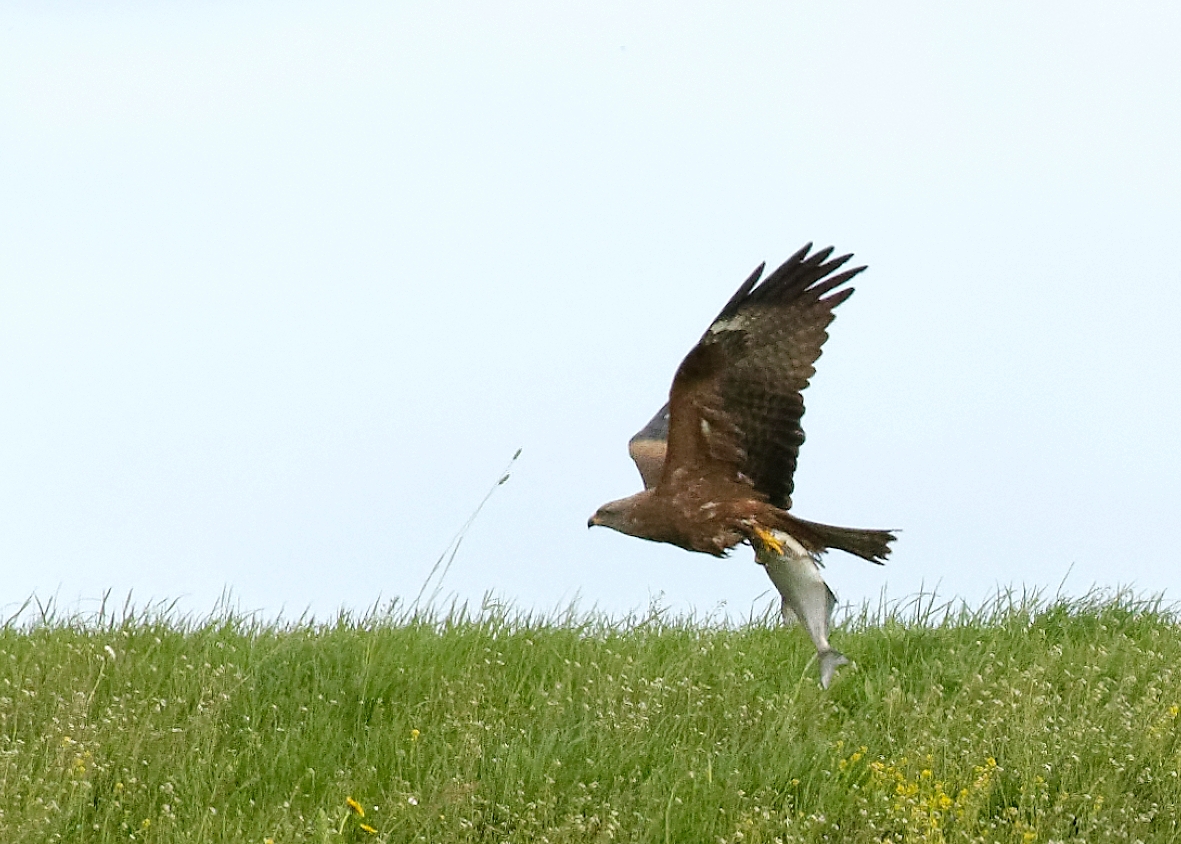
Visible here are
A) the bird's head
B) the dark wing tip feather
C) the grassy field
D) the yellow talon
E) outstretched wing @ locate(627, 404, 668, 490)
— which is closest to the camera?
the grassy field

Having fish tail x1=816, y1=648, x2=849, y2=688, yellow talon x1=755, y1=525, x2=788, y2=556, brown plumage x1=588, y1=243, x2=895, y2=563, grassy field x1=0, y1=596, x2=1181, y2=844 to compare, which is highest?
brown plumage x1=588, y1=243, x2=895, y2=563

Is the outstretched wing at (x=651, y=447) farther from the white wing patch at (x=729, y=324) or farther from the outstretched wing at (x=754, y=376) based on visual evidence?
the white wing patch at (x=729, y=324)

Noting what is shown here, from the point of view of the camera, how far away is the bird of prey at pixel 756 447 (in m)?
8.28

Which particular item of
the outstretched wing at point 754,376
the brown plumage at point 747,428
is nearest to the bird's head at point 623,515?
the brown plumage at point 747,428

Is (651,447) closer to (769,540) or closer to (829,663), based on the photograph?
(769,540)

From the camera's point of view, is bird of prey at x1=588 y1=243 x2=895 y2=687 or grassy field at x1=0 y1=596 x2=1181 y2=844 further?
bird of prey at x1=588 y1=243 x2=895 y2=687

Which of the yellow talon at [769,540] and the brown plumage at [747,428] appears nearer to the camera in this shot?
the brown plumage at [747,428]

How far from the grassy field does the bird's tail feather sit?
1.86ft

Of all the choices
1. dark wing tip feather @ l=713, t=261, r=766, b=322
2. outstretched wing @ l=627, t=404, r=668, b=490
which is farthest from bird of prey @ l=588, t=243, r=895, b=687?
outstretched wing @ l=627, t=404, r=668, b=490

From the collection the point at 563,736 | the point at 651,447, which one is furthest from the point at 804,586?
the point at 563,736

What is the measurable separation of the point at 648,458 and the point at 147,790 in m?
3.51

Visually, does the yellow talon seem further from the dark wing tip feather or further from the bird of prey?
the dark wing tip feather

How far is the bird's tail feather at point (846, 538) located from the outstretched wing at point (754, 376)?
0.34 m

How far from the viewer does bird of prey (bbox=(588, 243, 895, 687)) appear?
8281mm
